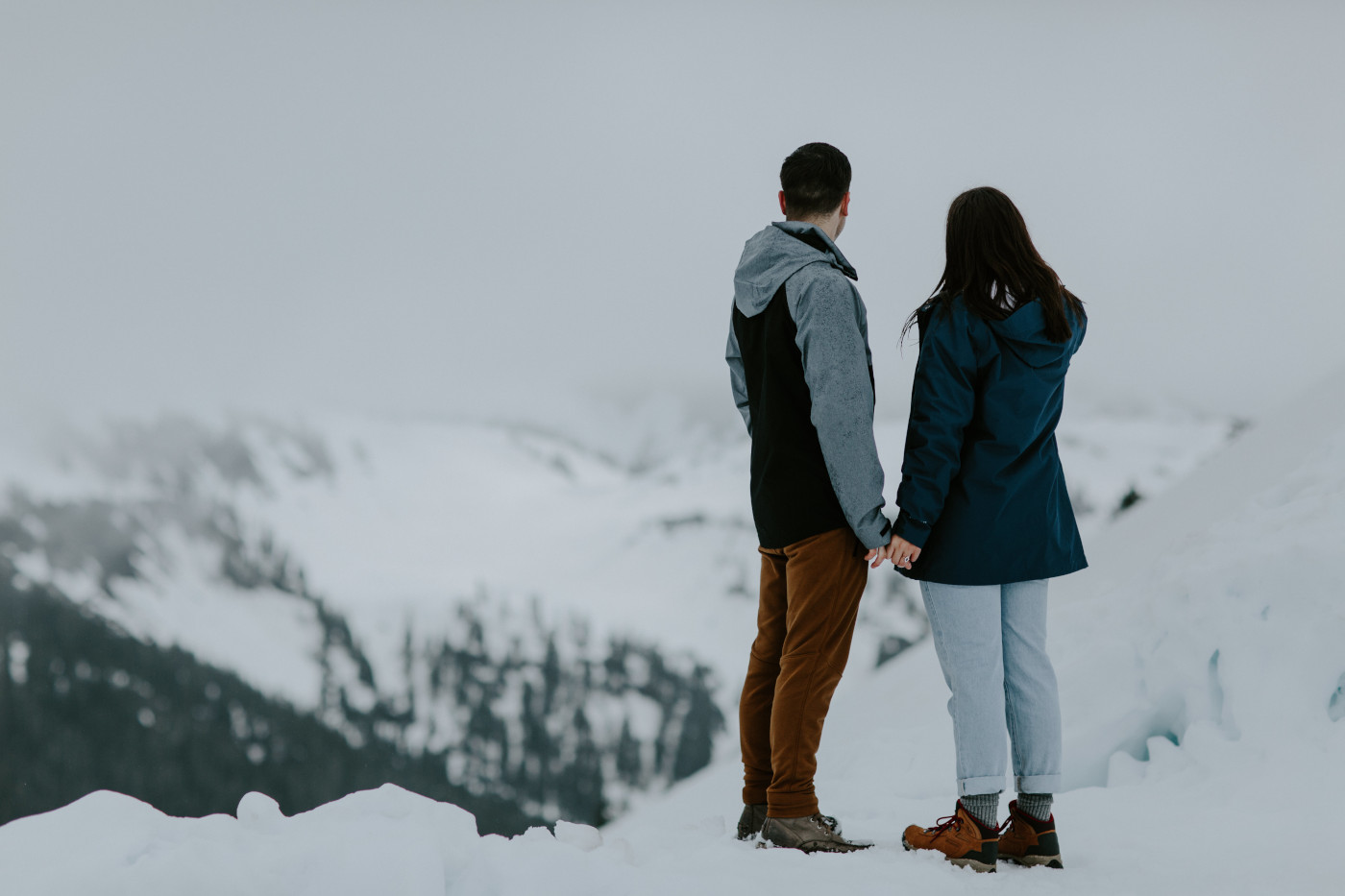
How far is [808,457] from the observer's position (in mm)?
3754

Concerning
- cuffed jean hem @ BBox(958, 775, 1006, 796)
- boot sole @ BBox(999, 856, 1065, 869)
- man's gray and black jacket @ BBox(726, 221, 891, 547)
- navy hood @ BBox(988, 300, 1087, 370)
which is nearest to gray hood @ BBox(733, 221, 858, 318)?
man's gray and black jacket @ BBox(726, 221, 891, 547)

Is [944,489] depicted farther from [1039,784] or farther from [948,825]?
[948,825]

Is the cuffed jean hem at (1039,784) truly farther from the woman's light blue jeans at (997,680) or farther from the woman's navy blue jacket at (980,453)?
the woman's navy blue jacket at (980,453)

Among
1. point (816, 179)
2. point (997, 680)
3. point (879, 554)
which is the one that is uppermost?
point (816, 179)

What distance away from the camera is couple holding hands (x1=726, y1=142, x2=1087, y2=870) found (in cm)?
360

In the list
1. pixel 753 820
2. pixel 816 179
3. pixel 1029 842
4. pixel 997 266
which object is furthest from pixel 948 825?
pixel 816 179

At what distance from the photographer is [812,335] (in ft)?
11.9

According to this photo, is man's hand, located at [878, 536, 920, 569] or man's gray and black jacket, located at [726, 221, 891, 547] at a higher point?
man's gray and black jacket, located at [726, 221, 891, 547]

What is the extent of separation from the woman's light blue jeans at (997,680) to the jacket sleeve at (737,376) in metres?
1.12

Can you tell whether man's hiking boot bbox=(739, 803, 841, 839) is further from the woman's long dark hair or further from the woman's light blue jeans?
the woman's long dark hair

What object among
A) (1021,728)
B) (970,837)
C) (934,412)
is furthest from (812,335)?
(970,837)

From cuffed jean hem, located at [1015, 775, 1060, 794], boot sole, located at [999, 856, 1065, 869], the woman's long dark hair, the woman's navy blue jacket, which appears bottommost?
boot sole, located at [999, 856, 1065, 869]

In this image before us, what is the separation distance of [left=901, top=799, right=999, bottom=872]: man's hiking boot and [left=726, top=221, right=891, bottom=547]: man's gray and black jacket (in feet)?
3.76

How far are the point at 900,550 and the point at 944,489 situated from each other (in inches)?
11.2
